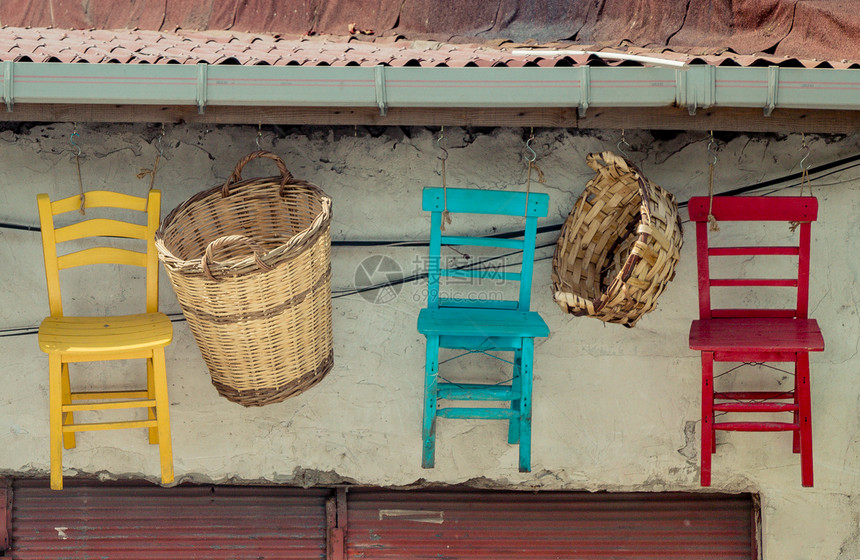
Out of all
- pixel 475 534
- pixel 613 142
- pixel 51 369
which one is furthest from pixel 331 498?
pixel 613 142

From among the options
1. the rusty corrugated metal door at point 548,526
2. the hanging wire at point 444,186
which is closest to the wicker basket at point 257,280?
the hanging wire at point 444,186

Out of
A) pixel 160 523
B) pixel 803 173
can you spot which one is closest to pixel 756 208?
pixel 803 173

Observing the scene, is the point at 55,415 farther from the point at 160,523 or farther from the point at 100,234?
the point at 160,523

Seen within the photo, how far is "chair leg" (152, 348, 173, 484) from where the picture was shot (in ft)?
11.7

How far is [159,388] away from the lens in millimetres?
3572

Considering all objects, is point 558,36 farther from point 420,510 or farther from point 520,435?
point 420,510

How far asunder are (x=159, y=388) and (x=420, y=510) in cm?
Result: 145

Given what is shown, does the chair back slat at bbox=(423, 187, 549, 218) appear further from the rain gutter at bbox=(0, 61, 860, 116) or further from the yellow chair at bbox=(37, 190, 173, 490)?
the yellow chair at bbox=(37, 190, 173, 490)

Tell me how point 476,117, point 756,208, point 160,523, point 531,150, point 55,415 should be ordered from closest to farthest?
point 55,415
point 476,117
point 756,208
point 531,150
point 160,523

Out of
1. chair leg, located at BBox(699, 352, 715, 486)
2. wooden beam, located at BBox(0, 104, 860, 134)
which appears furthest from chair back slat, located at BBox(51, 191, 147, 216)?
chair leg, located at BBox(699, 352, 715, 486)

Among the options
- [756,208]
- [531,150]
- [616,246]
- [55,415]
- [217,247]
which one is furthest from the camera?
[616,246]

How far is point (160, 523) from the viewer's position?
168 inches

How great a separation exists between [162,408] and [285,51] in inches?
63.5

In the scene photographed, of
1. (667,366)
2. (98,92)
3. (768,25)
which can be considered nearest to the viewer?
(98,92)
